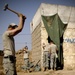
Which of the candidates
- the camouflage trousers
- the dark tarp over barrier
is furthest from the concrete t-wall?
the camouflage trousers

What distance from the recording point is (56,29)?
1116 cm

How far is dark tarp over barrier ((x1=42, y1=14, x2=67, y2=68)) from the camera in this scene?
36.2 ft

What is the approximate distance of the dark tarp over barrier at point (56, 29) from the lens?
11020 mm

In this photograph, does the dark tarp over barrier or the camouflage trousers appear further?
the dark tarp over barrier

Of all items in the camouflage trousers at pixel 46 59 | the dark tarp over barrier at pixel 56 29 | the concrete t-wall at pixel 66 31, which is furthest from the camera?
the concrete t-wall at pixel 66 31

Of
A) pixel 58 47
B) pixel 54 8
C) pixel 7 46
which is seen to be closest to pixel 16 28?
pixel 7 46

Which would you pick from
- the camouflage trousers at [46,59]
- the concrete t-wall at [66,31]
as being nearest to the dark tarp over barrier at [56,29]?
the concrete t-wall at [66,31]

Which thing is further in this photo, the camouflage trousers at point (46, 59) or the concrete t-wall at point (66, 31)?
the concrete t-wall at point (66, 31)

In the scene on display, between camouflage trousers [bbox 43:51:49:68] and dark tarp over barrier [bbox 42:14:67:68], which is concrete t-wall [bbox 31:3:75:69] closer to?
dark tarp over barrier [bbox 42:14:67:68]

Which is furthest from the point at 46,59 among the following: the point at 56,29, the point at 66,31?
the point at 66,31

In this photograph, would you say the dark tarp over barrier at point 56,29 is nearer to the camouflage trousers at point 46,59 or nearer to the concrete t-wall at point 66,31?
the concrete t-wall at point 66,31

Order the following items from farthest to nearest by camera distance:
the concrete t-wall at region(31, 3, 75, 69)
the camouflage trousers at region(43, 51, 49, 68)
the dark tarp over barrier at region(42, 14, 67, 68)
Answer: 1. the concrete t-wall at region(31, 3, 75, 69)
2. the dark tarp over barrier at region(42, 14, 67, 68)
3. the camouflage trousers at region(43, 51, 49, 68)

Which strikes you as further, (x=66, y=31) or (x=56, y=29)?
(x=66, y=31)

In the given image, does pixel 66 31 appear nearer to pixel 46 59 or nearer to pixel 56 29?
pixel 56 29
